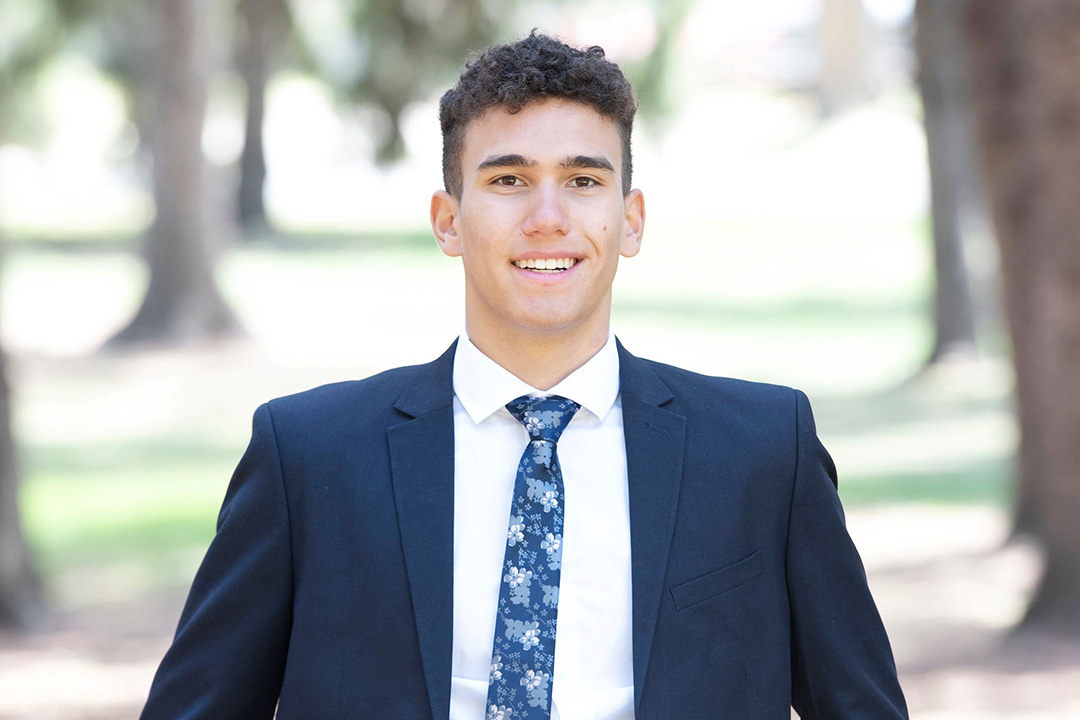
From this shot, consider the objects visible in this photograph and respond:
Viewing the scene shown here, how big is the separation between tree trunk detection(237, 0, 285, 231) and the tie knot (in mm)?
24115

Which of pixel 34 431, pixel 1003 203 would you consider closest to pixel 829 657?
pixel 1003 203

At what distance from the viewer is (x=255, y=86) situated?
3002 centimetres

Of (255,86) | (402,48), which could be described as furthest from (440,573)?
(255,86)

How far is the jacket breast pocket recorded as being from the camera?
225cm

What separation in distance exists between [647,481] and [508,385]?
290 mm

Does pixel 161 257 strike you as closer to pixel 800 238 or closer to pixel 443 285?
pixel 443 285

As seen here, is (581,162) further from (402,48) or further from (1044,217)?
(402,48)

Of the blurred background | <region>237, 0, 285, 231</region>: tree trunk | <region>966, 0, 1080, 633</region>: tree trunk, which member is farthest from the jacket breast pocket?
<region>237, 0, 285, 231</region>: tree trunk

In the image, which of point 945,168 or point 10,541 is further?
point 945,168

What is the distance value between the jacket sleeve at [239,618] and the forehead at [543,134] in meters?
0.62

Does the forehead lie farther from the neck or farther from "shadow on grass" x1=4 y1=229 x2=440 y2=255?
"shadow on grass" x1=4 y1=229 x2=440 y2=255

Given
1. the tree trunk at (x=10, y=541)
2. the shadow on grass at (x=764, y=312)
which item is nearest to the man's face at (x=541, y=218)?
the tree trunk at (x=10, y=541)

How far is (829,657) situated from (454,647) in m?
0.63

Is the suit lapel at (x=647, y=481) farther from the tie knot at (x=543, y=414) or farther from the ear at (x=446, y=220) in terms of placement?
the ear at (x=446, y=220)
